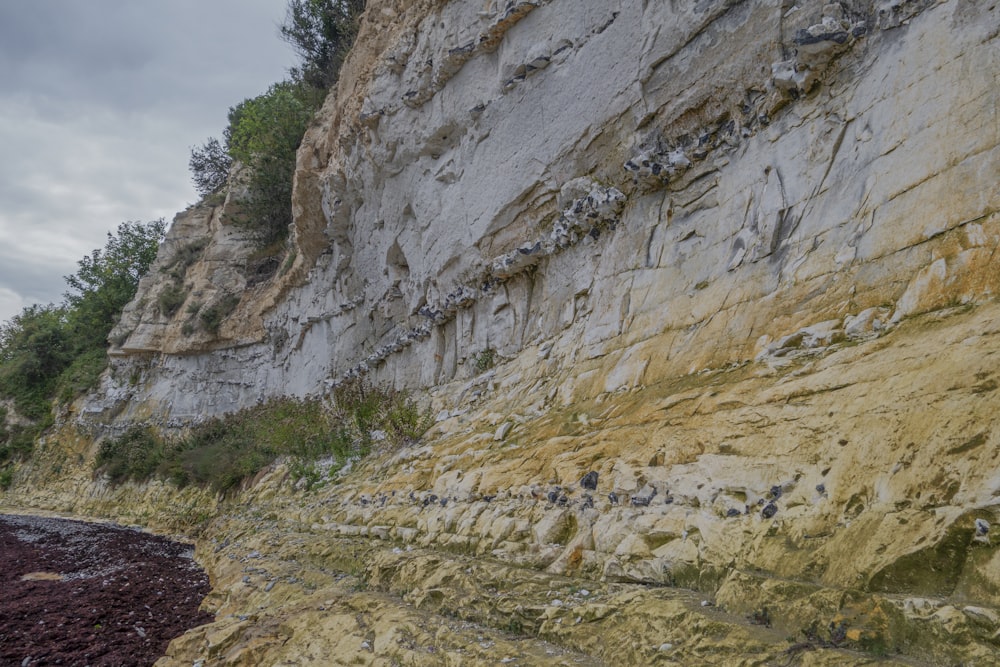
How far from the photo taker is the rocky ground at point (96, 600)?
5234 millimetres

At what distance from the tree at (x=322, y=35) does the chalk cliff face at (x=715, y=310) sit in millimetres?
7885

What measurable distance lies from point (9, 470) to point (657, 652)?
94.0 ft

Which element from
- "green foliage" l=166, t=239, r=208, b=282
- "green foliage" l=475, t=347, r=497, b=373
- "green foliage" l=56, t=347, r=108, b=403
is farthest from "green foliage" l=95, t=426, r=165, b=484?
"green foliage" l=475, t=347, r=497, b=373

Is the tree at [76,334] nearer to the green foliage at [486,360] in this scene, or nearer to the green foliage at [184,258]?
the green foliage at [184,258]

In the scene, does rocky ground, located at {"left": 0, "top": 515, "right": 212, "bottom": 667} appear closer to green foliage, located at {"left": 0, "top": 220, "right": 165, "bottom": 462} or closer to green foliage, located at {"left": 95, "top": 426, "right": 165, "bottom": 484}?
green foliage, located at {"left": 95, "top": 426, "right": 165, "bottom": 484}

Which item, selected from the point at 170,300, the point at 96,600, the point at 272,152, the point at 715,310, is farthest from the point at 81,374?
the point at 715,310

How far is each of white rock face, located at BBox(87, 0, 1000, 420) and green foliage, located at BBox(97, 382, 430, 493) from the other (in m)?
1.07

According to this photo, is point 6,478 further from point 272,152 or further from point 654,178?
point 654,178

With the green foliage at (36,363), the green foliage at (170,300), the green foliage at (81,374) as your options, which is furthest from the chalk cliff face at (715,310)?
the green foliage at (36,363)

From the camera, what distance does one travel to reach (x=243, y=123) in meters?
20.5

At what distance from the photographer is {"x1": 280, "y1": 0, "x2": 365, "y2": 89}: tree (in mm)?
17250

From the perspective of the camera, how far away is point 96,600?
6762 mm

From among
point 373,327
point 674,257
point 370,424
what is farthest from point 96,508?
point 674,257

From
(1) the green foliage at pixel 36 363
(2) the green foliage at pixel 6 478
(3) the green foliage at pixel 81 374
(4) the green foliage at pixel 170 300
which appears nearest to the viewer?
(2) the green foliage at pixel 6 478
